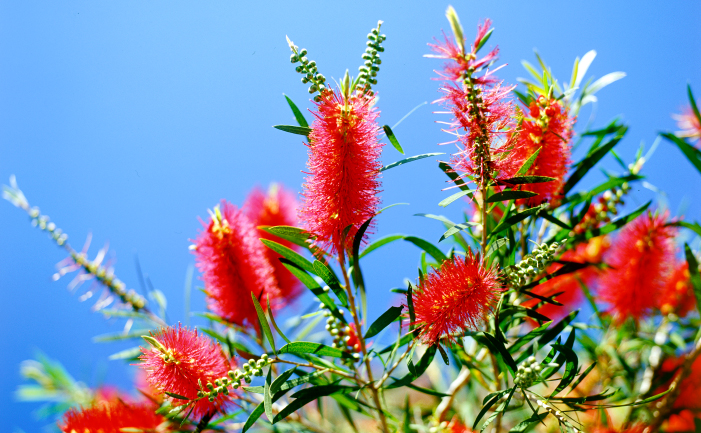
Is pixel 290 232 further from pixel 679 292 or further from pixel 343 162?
pixel 679 292

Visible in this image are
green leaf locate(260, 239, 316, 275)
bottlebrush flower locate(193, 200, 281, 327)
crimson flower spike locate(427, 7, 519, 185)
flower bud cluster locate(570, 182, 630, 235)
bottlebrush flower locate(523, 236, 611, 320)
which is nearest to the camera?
crimson flower spike locate(427, 7, 519, 185)

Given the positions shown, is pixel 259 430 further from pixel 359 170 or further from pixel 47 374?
pixel 359 170

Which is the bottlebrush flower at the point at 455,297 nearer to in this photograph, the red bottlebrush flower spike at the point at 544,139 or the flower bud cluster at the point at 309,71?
the red bottlebrush flower spike at the point at 544,139

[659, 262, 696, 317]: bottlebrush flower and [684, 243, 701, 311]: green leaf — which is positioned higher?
[684, 243, 701, 311]: green leaf

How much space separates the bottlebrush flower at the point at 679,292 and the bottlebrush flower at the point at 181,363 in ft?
4.06

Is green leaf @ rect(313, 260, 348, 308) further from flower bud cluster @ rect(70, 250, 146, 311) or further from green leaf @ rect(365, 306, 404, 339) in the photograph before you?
flower bud cluster @ rect(70, 250, 146, 311)

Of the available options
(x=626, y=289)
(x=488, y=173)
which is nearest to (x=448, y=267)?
(x=488, y=173)

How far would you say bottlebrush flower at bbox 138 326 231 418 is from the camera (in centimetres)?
74

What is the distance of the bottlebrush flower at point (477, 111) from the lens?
2.22 feet

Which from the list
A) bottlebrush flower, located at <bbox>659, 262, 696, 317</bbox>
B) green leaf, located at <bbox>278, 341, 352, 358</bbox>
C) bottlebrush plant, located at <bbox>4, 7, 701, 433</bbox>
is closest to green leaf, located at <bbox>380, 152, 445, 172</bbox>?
bottlebrush plant, located at <bbox>4, 7, 701, 433</bbox>

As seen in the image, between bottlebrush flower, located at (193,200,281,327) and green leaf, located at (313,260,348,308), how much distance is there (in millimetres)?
167

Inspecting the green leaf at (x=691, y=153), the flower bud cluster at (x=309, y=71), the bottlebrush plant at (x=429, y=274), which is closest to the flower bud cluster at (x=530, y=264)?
the bottlebrush plant at (x=429, y=274)

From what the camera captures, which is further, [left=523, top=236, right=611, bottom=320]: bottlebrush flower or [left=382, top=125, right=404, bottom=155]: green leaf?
[left=523, top=236, right=611, bottom=320]: bottlebrush flower

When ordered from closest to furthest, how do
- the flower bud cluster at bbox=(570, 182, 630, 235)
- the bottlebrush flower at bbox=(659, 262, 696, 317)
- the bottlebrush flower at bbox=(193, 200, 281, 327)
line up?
the bottlebrush flower at bbox=(193, 200, 281, 327)
the flower bud cluster at bbox=(570, 182, 630, 235)
the bottlebrush flower at bbox=(659, 262, 696, 317)
